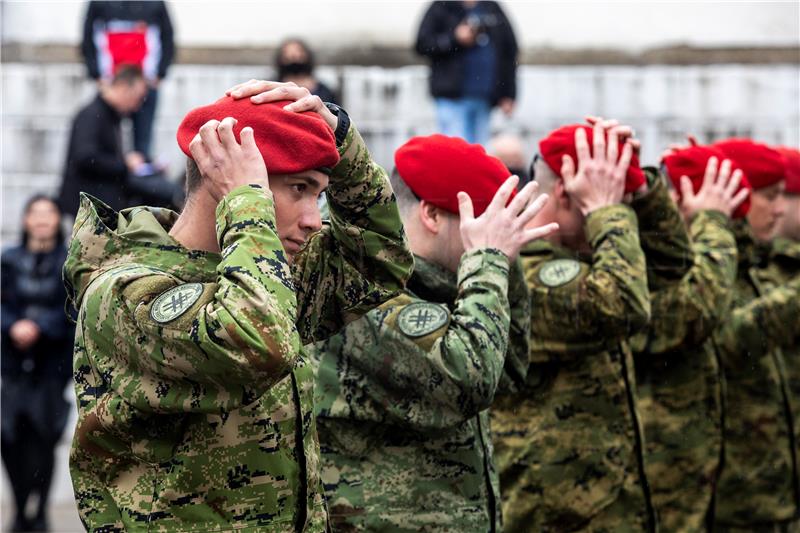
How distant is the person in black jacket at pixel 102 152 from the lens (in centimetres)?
870

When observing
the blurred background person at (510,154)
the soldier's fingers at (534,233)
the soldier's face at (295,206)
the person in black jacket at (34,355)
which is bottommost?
the person in black jacket at (34,355)

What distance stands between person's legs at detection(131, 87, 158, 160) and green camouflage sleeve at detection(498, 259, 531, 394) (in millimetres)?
5850

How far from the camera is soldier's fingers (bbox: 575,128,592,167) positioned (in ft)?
17.3

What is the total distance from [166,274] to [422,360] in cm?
103

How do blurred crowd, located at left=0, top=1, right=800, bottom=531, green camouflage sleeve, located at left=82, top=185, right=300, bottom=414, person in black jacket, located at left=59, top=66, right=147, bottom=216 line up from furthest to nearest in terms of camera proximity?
1. person in black jacket, located at left=59, top=66, right=147, bottom=216
2. blurred crowd, located at left=0, top=1, right=800, bottom=531
3. green camouflage sleeve, located at left=82, top=185, right=300, bottom=414

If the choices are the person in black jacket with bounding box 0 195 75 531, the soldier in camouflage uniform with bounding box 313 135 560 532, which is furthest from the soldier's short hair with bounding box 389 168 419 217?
the person in black jacket with bounding box 0 195 75 531

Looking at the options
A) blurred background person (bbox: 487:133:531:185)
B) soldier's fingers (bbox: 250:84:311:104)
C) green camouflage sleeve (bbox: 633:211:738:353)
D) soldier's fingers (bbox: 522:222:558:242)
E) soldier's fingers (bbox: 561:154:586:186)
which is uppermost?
soldier's fingers (bbox: 250:84:311:104)

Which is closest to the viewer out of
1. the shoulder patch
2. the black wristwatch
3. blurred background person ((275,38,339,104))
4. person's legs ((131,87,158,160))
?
the black wristwatch

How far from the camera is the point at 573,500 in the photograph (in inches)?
203

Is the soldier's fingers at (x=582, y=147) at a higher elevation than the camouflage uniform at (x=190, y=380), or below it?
higher

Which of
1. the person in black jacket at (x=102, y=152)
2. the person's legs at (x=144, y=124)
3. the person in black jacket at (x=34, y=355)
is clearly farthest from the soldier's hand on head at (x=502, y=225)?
the person's legs at (x=144, y=124)

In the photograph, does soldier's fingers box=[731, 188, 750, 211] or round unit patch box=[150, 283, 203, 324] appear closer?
round unit patch box=[150, 283, 203, 324]

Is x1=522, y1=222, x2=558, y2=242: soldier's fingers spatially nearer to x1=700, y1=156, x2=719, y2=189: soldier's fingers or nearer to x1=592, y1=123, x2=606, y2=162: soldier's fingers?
x1=592, y1=123, x2=606, y2=162: soldier's fingers

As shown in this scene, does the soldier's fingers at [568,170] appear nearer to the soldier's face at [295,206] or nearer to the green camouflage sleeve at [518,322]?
the green camouflage sleeve at [518,322]
